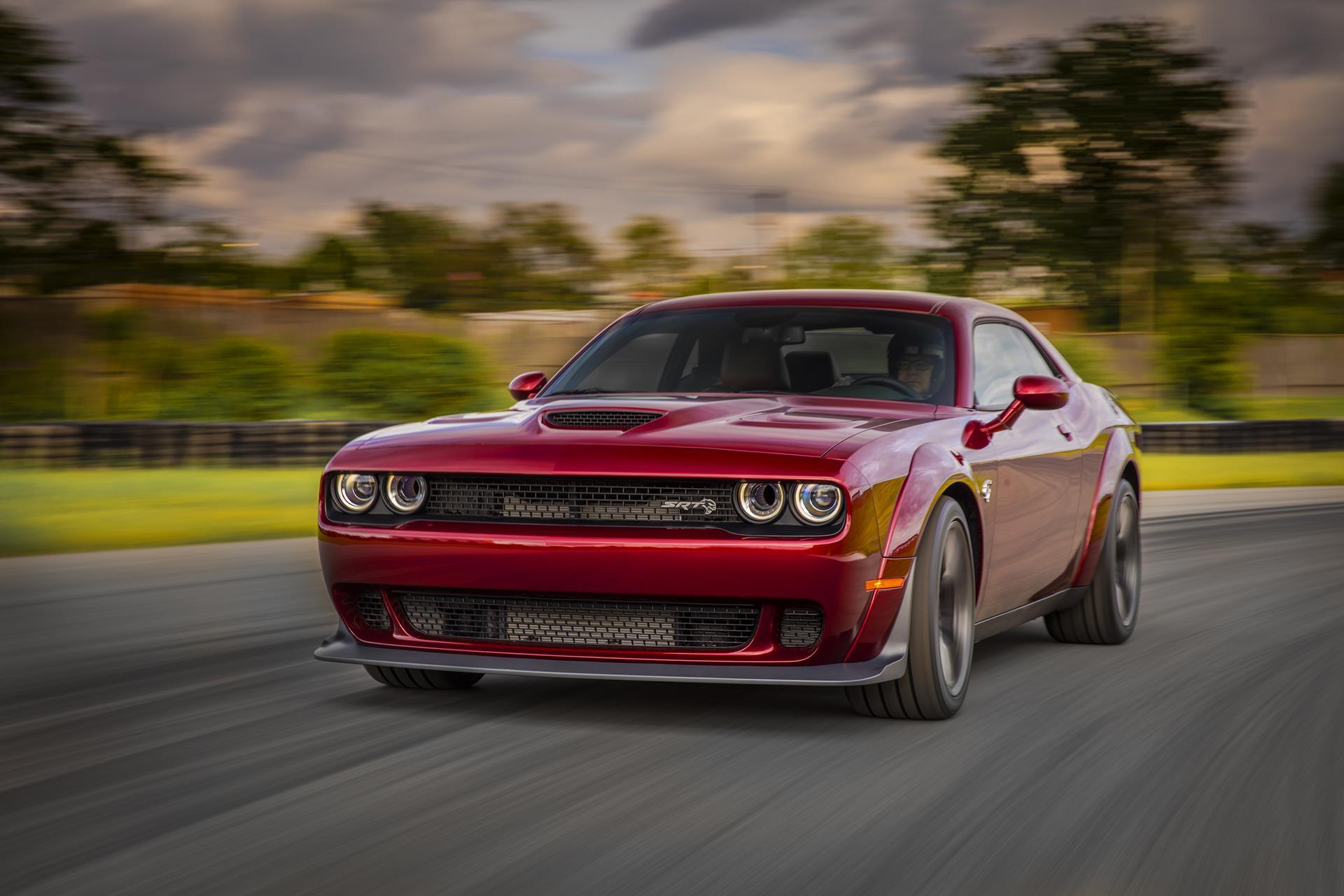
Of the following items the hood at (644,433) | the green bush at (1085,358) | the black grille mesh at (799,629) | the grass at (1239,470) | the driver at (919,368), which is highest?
the driver at (919,368)

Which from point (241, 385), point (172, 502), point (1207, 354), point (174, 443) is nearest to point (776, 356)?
point (172, 502)

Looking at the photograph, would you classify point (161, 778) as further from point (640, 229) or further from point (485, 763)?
point (640, 229)

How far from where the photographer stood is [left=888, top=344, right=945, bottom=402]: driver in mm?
6094

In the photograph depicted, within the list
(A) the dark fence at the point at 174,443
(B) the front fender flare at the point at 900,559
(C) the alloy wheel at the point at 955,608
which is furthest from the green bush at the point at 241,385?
(B) the front fender flare at the point at 900,559

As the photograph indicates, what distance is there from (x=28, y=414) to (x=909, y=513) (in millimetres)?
26502

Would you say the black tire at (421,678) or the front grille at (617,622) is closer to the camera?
the front grille at (617,622)

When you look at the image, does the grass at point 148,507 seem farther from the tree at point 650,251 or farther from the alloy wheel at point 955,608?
the tree at point 650,251

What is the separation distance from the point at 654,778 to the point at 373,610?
4.19ft

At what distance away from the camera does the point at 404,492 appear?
5254 mm

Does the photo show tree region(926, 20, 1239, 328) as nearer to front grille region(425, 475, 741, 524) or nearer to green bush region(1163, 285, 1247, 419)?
green bush region(1163, 285, 1247, 419)

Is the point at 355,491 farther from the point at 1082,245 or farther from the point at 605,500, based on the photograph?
the point at 1082,245

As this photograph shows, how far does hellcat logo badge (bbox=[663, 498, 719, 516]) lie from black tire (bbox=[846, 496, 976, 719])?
0.66m

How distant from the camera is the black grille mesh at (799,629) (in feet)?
16.0

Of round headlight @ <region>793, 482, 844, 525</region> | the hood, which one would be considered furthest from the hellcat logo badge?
round headlight @ <region>793, 482, 844, 525</region>
